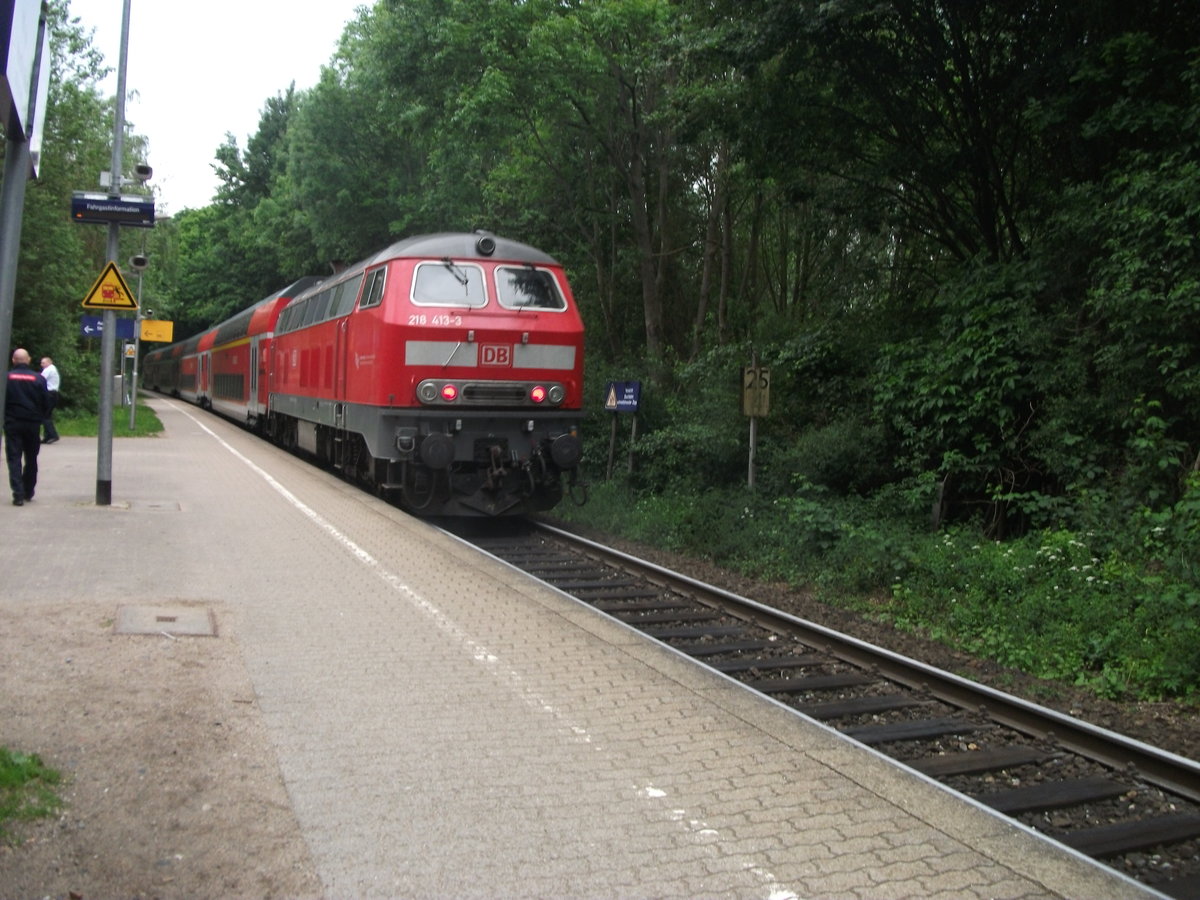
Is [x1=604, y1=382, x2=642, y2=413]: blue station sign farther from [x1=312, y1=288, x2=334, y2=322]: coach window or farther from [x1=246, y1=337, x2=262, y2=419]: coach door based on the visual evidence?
[x1=246, y1=337, x2=262, y2=419]: coach door

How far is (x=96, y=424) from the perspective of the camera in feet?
95.9

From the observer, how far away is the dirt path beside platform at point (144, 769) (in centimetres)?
386

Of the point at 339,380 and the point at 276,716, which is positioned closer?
the point at 276,716

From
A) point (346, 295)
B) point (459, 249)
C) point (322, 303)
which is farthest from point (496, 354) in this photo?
point (322, 303)

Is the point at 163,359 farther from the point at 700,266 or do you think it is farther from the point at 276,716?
the point at 276,716

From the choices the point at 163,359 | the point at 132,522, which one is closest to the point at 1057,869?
the point at 132,522

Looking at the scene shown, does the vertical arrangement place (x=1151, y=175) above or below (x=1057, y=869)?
above

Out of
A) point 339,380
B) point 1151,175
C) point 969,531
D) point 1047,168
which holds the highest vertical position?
point 1047,168

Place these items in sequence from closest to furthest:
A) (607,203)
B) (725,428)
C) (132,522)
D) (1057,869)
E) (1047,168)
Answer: (1057,869)
(132,522)
(1047,168)
(725,428)
(607,203)

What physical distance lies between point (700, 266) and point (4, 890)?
21447 millimetres

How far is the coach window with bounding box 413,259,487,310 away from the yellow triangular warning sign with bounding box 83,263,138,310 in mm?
3326

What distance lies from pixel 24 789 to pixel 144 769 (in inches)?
19.3

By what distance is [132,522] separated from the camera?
38.5 ft

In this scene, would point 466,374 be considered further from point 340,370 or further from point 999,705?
point 999,705
